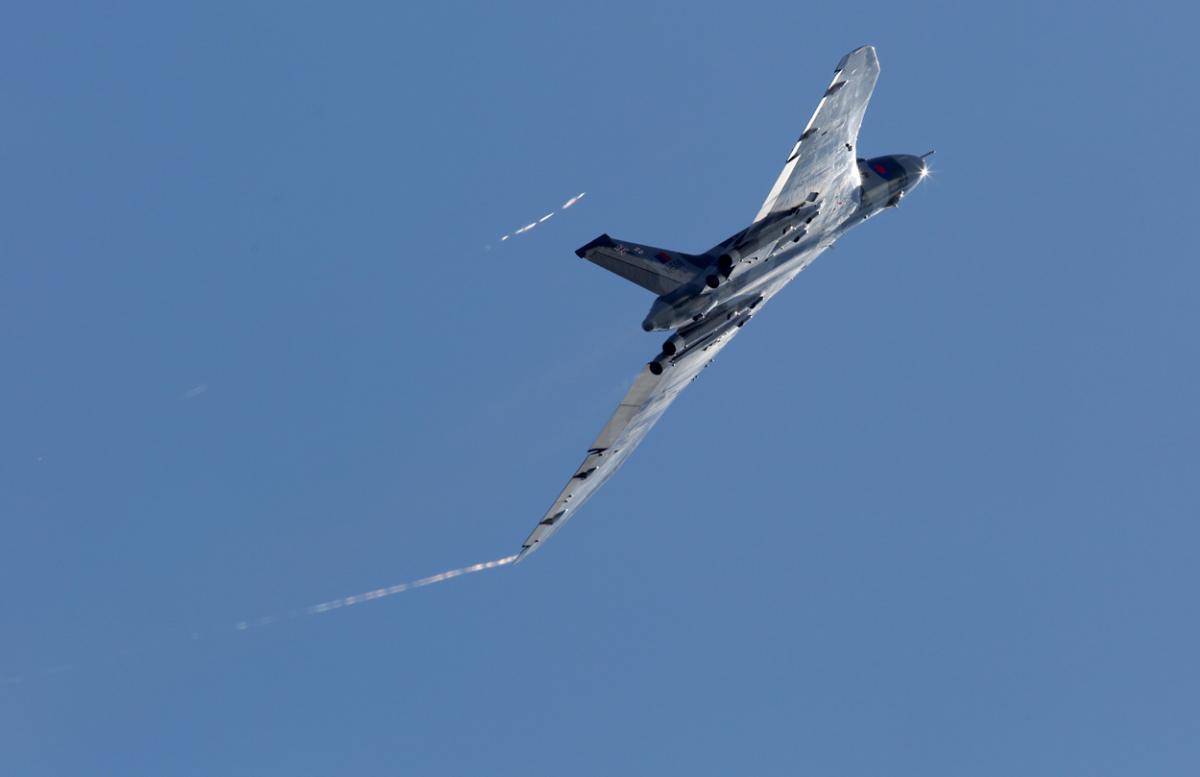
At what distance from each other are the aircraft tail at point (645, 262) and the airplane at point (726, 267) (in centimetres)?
4

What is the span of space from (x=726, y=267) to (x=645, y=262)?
3759 millimetres

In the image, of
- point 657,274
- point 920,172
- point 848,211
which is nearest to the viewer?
point 657,274

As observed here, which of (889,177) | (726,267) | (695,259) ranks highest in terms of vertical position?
(889,177)

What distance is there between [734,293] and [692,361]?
4.21 m

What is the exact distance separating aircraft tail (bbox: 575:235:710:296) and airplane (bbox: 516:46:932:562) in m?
0.04

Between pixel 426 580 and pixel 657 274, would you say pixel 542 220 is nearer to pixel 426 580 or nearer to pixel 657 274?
pixel 657 274

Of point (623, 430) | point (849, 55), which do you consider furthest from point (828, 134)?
point (623, 430)

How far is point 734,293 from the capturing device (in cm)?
7112

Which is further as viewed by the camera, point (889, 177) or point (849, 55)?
point (889, 177)

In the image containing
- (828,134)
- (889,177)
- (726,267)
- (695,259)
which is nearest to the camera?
(726,267)

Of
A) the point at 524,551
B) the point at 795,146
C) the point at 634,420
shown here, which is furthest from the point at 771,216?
the point at 524,551

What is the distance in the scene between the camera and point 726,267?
68938 millimetres

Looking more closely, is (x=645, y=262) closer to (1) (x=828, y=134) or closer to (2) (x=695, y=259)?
(2) (x=695, y=259)

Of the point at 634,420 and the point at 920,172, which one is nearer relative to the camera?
the point at 634,420
